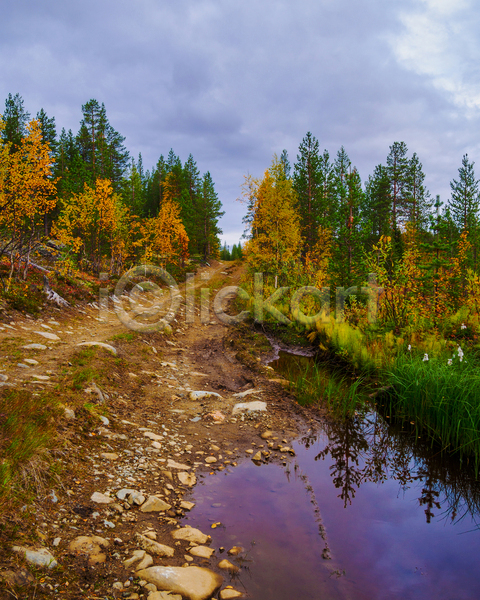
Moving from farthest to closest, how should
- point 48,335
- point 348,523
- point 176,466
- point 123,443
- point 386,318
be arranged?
point 386,318, point 48,335, point 123,443, point 176,466, point 348,523

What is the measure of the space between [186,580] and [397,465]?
359 cm

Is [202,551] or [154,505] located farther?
[154,505]

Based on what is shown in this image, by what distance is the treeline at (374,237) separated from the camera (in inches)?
418

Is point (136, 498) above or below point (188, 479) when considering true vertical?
above

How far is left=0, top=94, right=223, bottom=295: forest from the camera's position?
10484mm

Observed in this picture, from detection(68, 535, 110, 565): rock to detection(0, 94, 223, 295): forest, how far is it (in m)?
9.41

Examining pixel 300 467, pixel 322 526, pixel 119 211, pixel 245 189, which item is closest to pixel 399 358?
pixel 300 467

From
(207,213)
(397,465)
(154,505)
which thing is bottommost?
(397,465)

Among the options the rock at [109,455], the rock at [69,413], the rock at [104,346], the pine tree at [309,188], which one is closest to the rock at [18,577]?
the rock at [109,455]

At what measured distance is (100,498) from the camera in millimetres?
3020

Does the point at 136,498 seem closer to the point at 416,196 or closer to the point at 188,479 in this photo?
the point at 188,479

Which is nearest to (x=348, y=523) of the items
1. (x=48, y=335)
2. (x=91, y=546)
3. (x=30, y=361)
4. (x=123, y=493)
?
(x=123, y=493)

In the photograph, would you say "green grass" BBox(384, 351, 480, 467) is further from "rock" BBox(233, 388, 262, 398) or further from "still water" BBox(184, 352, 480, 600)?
"rock" BBox(233, 388, 262, 398)

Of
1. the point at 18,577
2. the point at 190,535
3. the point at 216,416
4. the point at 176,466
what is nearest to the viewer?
Result: the point at 18,577
